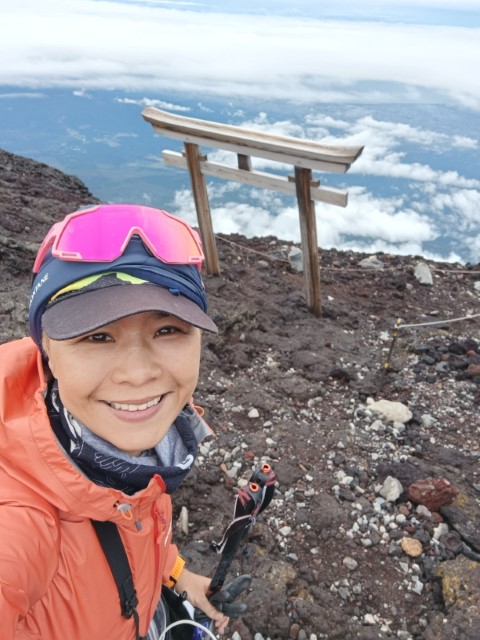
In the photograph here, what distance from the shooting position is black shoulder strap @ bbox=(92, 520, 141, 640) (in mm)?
1449

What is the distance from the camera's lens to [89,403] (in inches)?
52.3

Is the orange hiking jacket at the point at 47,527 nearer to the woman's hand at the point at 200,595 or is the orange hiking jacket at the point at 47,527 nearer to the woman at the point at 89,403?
the woman at the point at 89,403

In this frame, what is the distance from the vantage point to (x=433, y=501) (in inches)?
143

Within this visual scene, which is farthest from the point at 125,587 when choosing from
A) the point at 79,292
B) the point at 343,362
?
the point at 343,362

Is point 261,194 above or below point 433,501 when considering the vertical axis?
below

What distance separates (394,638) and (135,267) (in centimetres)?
280

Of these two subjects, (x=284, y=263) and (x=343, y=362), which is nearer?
(x=343, y=362)

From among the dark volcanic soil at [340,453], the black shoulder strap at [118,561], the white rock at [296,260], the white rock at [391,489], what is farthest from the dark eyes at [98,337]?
the white rock at [296,260]

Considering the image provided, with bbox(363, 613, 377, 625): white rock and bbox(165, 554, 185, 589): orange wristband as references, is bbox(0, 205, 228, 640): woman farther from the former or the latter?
bbox(363, 613, 377, 625): white rock

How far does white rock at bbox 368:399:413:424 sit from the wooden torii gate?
235 centimetres

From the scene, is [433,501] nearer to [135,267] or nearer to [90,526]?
[90,526]

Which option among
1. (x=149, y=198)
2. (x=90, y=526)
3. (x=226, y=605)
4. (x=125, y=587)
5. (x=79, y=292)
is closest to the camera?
(x=79, y=292)

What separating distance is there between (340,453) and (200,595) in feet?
7.04

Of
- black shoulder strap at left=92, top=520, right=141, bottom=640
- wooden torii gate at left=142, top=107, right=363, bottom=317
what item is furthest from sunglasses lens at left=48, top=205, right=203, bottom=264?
wooden torii gate at left=142, top=107, right=363, bottom=317
